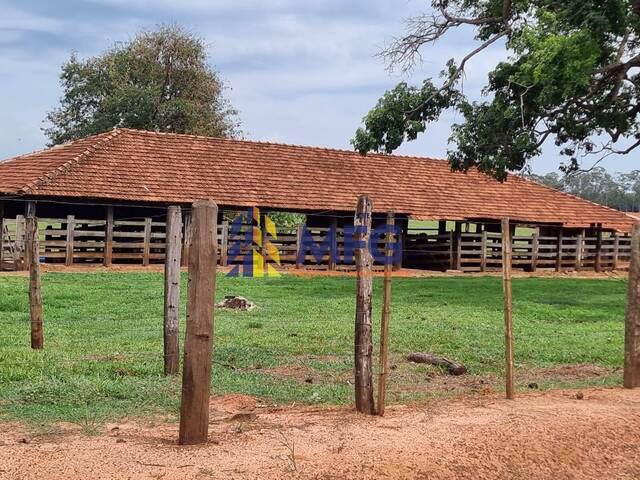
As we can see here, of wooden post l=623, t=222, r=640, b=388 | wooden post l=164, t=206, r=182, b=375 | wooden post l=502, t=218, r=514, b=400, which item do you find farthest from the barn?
wooden post l=623, t=222, r=640, b=388

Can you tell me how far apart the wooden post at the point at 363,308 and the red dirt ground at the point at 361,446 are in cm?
27

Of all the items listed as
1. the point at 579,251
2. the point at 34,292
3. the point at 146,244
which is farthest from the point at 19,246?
the point at 579,251

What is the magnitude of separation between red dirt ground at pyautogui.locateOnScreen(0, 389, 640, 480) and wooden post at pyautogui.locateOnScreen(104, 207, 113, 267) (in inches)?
648

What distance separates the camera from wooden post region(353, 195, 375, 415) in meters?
6.20

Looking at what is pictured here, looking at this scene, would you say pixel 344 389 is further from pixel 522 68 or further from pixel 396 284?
pixel 396 284

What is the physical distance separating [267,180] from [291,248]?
2.77 meters

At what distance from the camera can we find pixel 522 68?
1642 centimetres

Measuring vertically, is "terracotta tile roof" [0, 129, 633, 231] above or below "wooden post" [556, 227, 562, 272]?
above

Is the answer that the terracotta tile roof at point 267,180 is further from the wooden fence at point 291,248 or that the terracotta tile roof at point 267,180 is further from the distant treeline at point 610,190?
the distant treeline at point 610,190

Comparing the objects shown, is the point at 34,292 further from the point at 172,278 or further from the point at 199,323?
the point at 199,323

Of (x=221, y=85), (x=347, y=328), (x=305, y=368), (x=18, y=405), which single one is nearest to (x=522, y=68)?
(x=347, y=328)

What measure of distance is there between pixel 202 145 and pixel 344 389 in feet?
67.8

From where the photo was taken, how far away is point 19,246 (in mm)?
21109

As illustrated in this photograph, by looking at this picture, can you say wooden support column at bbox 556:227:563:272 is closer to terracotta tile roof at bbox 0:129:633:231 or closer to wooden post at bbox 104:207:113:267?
terracotta tile roof at bbox 0:129:633:231
